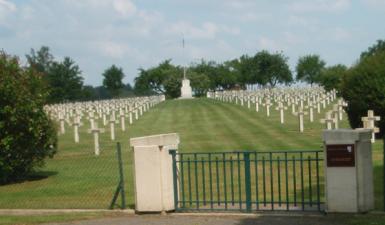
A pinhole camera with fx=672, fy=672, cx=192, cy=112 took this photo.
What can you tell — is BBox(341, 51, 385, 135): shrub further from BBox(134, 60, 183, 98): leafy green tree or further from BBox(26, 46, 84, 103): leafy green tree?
BBox(134, 60, 183, 98): leafy green tree

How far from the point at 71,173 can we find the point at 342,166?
9009mm

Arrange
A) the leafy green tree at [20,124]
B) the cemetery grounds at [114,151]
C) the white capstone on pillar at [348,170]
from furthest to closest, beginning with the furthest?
the leafy green tree at [20,124], the cemetery grounds at [114,151], the white capstone on pillar at [348,170]

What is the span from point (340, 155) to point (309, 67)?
3232 inches

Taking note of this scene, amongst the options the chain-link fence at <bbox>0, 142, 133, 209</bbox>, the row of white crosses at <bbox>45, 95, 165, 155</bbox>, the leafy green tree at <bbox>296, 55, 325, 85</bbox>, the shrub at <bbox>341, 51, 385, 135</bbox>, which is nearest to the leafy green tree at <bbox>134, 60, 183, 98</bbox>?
the leafy green tree at <bbox>296, 55, 325, 85</bbox>

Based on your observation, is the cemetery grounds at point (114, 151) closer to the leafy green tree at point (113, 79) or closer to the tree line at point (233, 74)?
the tree line at point (233, 74)

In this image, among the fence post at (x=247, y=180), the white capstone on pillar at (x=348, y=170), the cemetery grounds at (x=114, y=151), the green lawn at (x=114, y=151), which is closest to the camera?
the white capstone on pillar at (x=348, y=170)

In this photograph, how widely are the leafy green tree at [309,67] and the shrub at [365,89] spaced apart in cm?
6550

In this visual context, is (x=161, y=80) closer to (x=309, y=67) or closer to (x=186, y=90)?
(x=186, y=90)

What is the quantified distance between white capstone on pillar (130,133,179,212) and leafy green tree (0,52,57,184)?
18.1 feet

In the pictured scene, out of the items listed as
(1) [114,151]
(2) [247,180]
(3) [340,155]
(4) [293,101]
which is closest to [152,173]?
(2) [247,180]

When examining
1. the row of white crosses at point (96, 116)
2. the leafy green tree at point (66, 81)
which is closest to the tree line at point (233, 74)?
the leafy green tree at point (66, 81)

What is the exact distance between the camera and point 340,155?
34.5 feet

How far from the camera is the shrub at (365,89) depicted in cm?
2403

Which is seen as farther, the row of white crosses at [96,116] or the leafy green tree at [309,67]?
the leafy green tree at [309,67]
